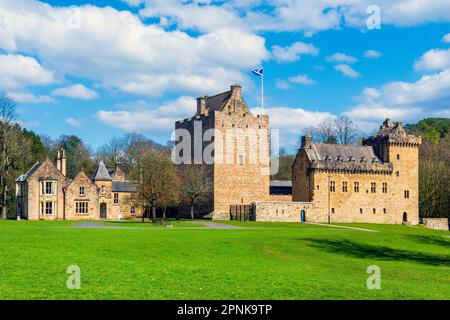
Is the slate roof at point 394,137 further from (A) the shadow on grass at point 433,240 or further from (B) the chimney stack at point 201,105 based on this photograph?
(A) the shadow on grass at point 433,240

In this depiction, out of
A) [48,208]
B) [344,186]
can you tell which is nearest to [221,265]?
[48,208]

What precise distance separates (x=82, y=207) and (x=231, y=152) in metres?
18.6

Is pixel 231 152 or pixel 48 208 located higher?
pixel 231 152

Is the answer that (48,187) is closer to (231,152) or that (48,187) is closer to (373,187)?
(231,152)

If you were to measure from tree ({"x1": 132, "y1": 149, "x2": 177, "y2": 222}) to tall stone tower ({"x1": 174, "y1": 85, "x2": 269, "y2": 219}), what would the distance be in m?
8.80

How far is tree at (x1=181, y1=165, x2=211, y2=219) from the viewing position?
71562mm

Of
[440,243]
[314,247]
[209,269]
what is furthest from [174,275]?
[440,243]

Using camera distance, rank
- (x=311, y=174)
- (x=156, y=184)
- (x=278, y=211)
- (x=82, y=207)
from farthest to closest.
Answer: (x=311, y=174)
(x=82, y=207)
(x=278, y=211)
(x=156, y=184)

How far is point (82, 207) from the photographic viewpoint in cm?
7188

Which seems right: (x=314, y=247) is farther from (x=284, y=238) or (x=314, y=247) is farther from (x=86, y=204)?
(x=86, y=204)

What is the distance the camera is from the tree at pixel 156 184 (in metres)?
61.1

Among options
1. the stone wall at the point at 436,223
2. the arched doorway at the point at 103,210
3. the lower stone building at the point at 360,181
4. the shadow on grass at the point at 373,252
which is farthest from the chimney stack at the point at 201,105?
the shadow on grass at the point at 373,252

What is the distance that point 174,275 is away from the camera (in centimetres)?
2108

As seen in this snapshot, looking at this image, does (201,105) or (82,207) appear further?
(201,105)
